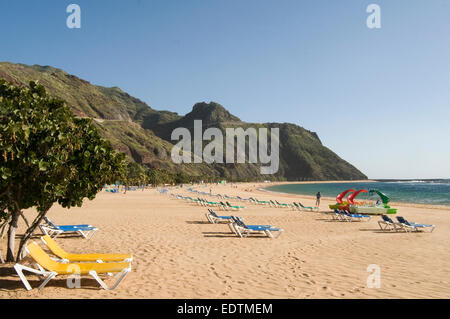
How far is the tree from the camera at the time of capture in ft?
16.8

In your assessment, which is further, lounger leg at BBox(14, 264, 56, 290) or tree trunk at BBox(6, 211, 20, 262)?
tree trunk at BBox(6, 211, 20, 262)

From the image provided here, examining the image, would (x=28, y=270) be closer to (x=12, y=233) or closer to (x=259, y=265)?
(x=12, y=233)

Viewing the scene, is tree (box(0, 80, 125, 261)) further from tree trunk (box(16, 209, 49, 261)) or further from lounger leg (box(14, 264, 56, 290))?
lounger leg (box(14, 264, 56, 290))

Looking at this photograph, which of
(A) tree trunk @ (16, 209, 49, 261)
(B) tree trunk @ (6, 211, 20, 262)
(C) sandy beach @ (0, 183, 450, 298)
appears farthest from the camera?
(B) tree trunk @ (6, 211, 20, 262)

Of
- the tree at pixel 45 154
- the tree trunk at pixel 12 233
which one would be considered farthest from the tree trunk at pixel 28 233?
the tree trunk at pixel 12 233

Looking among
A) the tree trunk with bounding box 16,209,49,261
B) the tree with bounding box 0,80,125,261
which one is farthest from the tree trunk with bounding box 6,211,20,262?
the tree trunk with bounding box 16,209,49,261

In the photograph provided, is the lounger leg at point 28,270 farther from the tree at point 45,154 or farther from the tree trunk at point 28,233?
the tree trunk at point 28,233

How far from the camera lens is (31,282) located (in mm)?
5555

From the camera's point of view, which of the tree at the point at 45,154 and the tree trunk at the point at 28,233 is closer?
the tree at the point at 45,154

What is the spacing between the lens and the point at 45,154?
213 inches

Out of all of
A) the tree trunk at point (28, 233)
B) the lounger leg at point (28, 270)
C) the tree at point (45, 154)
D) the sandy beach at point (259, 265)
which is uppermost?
the tree at point (45, 154)

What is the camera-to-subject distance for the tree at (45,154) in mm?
5129
